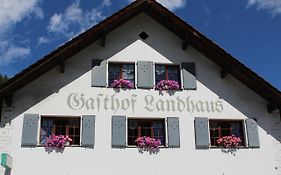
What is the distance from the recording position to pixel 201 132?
12.3m

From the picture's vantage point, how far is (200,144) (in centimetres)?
1220

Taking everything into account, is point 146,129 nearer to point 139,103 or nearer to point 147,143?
point 147,143

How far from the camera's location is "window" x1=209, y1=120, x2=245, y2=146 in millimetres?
12707

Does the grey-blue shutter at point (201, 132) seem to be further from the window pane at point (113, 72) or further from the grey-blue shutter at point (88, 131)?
the grey-blue shutter at point (88, 131)

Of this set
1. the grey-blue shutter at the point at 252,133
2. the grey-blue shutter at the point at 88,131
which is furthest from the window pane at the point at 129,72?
the grey-blue shutter at the point at 252,133

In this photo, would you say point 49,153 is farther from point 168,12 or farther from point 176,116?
point 168,12

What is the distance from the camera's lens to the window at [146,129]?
485 inches

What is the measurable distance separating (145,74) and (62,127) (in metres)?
3.08

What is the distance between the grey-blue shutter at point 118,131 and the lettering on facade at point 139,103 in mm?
318

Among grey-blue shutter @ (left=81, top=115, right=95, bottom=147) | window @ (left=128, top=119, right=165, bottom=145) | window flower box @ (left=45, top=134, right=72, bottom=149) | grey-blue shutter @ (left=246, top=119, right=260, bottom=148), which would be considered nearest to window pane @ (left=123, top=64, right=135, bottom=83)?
window @ (left=128, top=119, right=165, bottom=145)

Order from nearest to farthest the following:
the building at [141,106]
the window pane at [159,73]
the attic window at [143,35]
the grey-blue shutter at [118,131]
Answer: the building at [141,106] → the grey-blue shutter at [118,131] → the window pane at [159,73] → the attic window at [143,35]

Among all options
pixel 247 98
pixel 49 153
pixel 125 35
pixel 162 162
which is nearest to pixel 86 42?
pixel 125 35

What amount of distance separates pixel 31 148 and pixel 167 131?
4043mm

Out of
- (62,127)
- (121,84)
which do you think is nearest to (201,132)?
(121,84)
